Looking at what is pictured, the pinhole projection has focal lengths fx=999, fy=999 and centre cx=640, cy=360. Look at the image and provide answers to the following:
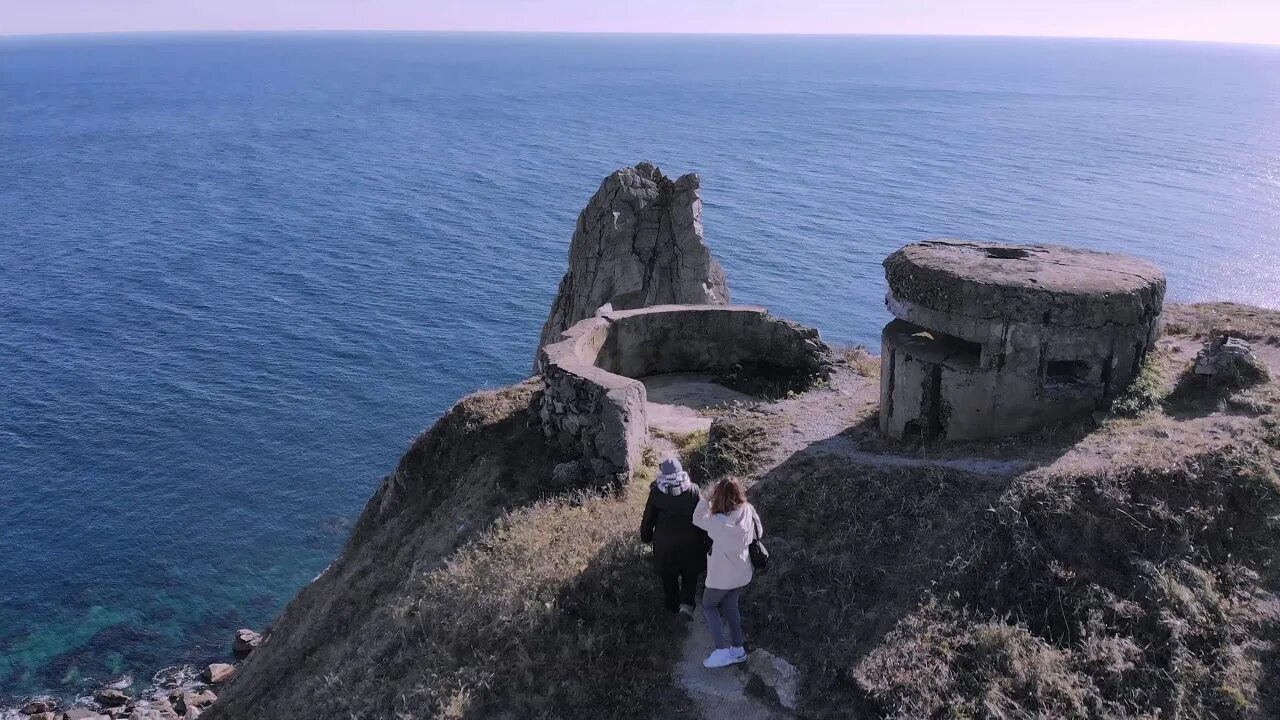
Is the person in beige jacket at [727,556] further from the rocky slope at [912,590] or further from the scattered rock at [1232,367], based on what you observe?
the scattered rock at [1232,367]

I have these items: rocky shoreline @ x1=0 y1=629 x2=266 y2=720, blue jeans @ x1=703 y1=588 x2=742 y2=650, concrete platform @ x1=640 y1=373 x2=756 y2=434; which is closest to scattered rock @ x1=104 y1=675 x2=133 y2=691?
rocky shoreline @ x1=0 y1=629 x2=266 y2=720

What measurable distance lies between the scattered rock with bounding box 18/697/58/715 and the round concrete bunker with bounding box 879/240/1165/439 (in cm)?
2680

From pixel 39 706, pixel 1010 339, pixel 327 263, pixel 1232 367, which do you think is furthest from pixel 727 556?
pixel 327 263

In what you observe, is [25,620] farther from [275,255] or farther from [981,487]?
[275,255]

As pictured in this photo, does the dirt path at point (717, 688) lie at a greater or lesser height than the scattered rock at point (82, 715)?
greater

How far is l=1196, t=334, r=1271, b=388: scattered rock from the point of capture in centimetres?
1708

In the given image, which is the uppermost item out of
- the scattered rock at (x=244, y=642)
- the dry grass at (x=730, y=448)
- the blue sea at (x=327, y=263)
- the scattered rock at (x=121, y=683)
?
the dry grass at (x=730, y=448)

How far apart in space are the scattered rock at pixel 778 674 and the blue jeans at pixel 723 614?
1.11ft

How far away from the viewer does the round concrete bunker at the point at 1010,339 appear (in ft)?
52.5

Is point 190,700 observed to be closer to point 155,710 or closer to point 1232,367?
point 155,710

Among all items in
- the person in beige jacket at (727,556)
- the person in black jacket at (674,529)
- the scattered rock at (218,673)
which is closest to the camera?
the person in beige jacket at (727,556)

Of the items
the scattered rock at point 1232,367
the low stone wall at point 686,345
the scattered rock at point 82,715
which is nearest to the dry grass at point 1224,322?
the scattered rock at point 1232,367

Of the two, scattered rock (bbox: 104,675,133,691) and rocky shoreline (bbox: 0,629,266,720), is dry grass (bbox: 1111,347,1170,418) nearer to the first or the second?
rocky shoreline (bbox: 0,629,266,720)

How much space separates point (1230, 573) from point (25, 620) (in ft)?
120
